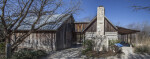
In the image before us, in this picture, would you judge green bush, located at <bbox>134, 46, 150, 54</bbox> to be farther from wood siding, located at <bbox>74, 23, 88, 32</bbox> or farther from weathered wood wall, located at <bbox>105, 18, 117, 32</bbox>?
wood siding, located at <bbox>74, 23, 88, 32</bbox>

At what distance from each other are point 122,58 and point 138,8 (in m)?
4.01

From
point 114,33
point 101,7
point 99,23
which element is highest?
point 101,7

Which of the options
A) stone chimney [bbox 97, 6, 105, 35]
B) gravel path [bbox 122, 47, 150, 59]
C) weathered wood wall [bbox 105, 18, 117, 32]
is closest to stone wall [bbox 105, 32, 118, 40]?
weathered wood wall [bbox 105, 18, 117, 32]

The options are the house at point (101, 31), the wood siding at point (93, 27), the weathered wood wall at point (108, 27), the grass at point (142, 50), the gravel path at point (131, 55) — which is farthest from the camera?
the wood siding at point (93, 27)

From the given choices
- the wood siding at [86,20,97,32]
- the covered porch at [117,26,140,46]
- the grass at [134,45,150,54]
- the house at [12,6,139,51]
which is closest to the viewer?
the grass at [134,45,150,54]

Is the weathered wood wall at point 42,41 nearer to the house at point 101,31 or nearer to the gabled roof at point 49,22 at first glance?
the gabled roof at point 49,22

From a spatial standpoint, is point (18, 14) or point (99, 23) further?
point (99, 23)

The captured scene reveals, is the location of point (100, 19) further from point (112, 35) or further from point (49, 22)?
point (49, 22)

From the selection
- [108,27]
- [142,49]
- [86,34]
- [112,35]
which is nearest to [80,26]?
[86,34]

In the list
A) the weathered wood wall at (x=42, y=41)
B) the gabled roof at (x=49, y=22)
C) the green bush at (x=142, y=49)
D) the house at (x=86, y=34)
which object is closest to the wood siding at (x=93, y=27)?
the house at (x=86, y=34)

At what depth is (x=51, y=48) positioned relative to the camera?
463 inches

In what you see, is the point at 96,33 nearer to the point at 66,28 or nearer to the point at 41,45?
the point at 66,28

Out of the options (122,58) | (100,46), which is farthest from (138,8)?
(100,46)

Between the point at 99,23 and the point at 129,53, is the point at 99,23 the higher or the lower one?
the higher one
